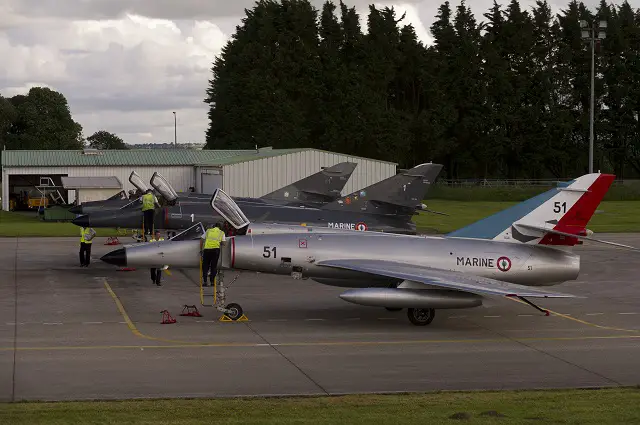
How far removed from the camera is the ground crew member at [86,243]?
3097 cm

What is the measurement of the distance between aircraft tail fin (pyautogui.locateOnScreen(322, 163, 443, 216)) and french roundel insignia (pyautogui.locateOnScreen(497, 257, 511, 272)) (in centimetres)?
1026

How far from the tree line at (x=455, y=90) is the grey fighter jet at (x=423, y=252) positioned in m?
67.2

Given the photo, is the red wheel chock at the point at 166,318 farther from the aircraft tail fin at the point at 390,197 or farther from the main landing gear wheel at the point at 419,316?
the aircraft tail fin at the point at 390,197

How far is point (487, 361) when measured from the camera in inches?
683

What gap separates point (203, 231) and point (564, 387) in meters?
10.2

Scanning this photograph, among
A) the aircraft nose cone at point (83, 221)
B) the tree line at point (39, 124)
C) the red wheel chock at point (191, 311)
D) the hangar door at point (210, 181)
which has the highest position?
the tree line at point (39, 124)

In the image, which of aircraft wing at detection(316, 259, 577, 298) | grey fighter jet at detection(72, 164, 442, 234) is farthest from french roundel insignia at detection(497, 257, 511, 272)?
grey fighter jet at detection(72, 164, 442, 234)

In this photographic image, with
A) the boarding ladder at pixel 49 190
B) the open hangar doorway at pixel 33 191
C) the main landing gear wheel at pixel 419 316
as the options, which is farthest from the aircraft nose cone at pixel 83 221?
the boarding ladder at pixel 49 190

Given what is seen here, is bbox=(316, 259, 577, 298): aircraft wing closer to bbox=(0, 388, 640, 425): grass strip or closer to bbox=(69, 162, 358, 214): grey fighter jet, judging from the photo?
bbox=(0, 388, 640, 425): grass strip

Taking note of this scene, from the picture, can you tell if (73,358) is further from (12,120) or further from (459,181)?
(12,120)

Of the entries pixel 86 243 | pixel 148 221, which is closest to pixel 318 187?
pixel 148 221

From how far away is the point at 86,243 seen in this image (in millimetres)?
31328

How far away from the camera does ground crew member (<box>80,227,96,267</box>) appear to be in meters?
31.0

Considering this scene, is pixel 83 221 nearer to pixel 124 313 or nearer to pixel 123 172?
pixel 124 313
